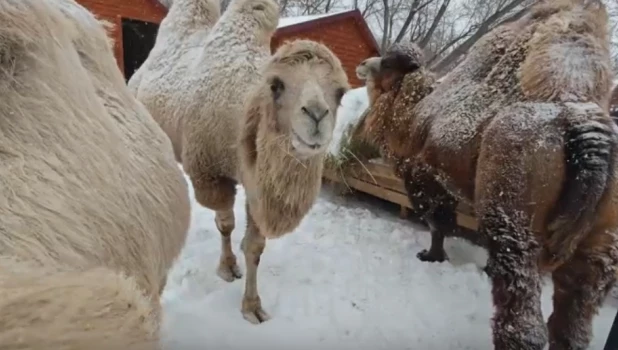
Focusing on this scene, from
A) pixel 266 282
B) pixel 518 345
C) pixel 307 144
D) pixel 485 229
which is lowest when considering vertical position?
pixel 266 282

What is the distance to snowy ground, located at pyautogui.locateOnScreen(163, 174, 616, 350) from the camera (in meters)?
3.32

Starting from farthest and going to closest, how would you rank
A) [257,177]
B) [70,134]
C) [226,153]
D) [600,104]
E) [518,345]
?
[226,153], [257,177], [600,104], [518,345], [70,134]

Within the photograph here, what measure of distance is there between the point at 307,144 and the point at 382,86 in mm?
2221

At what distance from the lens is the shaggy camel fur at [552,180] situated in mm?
2537

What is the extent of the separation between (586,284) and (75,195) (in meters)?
2.60

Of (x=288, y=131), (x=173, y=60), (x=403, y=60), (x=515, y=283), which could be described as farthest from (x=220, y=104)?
(x=515, y=283)

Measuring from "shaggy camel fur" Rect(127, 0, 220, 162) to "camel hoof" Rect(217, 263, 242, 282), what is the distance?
102 centimetres

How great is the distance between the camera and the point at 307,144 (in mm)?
2693

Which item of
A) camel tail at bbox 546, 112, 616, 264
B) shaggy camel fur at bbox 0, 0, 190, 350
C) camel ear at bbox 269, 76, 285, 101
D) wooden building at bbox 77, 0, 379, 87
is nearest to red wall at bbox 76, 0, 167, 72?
wooden building at bbox 77, 0, 379, 87

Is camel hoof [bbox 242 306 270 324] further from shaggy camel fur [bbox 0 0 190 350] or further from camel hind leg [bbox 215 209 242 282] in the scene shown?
shaggy camel fur [bbox 0 0 190 350]

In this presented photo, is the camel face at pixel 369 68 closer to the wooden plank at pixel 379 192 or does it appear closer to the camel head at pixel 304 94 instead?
the wooden plank at pixel 379 192

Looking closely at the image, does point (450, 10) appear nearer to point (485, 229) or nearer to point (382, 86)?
point (382, 86)

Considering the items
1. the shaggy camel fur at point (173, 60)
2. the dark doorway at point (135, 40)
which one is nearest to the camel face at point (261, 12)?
the shaggy camel fur at point (173, 60)

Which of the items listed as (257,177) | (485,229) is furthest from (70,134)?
(485,229)
